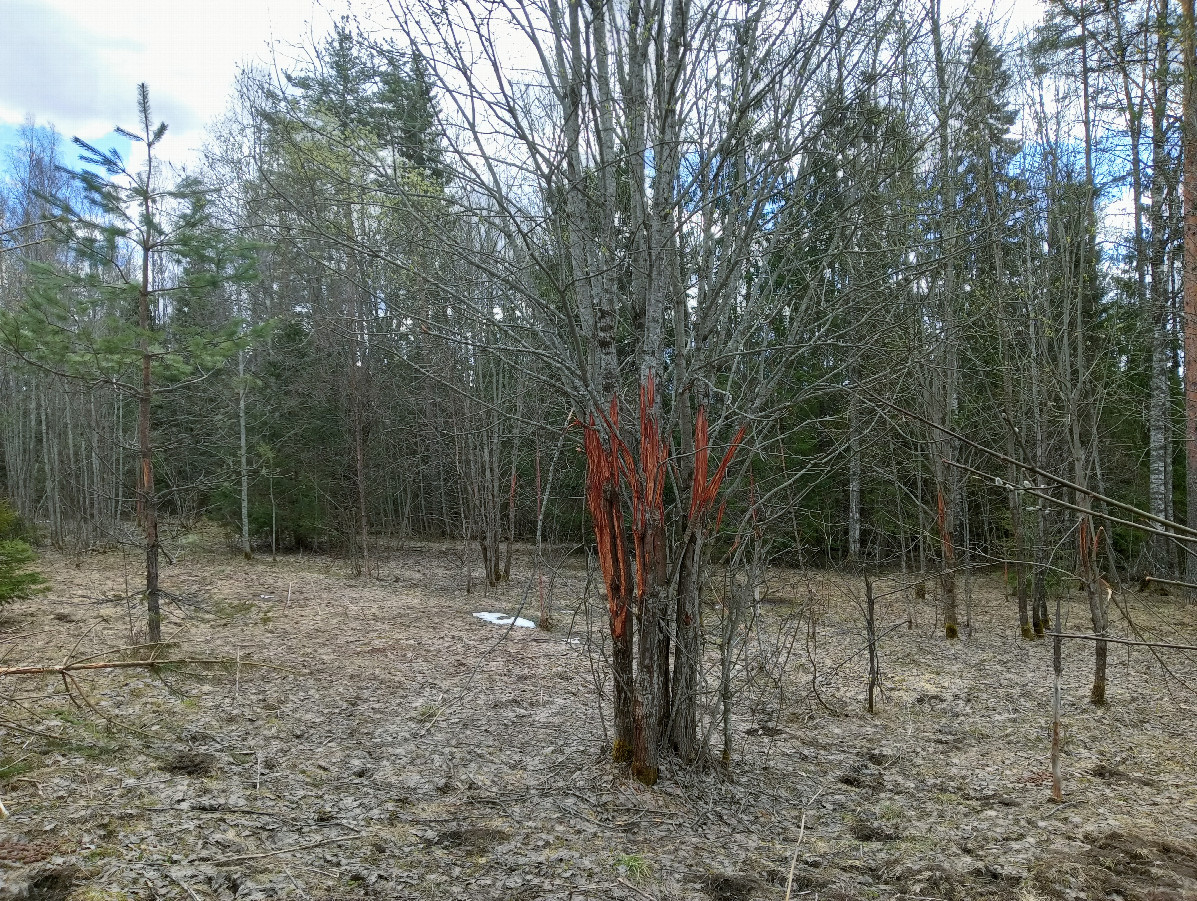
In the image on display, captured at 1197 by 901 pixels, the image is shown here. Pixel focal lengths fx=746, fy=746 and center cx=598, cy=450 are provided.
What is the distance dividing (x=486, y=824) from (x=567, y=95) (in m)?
3.77

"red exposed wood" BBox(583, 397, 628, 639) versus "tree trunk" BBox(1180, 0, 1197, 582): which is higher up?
"tree trunk" BBox(1180, 0, 1197, 582)

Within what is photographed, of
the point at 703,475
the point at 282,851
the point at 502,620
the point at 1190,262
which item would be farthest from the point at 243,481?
the point at 1190,262

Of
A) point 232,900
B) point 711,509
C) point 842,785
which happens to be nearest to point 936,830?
point 842,785

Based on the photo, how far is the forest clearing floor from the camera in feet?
10.3

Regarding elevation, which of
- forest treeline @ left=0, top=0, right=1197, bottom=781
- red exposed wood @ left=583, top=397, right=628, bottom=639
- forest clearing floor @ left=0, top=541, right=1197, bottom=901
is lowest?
forest clearing floor @ left=0, top=541, right=1197, bottom=901

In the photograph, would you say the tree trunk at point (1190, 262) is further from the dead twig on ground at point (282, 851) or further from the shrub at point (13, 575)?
the shrub at point (13, 575)

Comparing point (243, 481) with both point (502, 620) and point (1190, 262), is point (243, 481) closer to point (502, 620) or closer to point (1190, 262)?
point (502, 620)

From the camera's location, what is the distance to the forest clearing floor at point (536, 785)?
3148 mm

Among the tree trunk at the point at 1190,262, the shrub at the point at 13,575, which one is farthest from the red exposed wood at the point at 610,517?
the tree trunk at the point at 1190,262

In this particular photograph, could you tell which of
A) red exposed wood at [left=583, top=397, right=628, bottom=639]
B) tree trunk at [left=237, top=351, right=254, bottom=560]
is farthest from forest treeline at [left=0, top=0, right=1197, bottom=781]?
tree trunk at [left=237, top=351, right=254, bottom=560]

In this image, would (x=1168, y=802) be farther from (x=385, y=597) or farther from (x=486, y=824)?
(x=385, y=597)

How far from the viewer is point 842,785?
4430 mm

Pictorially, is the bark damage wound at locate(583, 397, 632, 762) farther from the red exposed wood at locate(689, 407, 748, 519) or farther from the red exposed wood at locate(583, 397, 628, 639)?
the red exposed wood at locate(689, 407, 748, 519)

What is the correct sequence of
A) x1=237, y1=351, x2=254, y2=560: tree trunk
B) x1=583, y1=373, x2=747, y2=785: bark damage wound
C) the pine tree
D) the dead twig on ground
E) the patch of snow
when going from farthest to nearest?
x1=237, y1=351, x2=254, y2=560: tree trunk < the patch of snow < the pine tree < x1=583, y1=373, x2=747, y2=785: bark damage wound < the dead twig on ground
